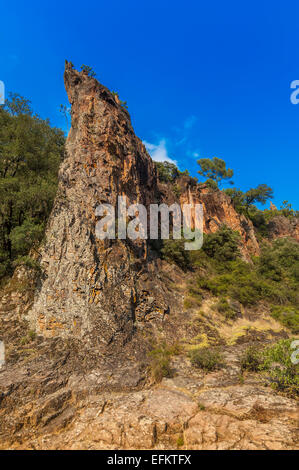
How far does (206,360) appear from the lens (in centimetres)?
1030

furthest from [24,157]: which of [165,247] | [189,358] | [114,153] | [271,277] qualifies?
[271,277]

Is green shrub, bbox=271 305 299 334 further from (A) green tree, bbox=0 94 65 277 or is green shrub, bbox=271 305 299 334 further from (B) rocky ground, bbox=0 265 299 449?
(A) green tree, bbox=0 94 65 277

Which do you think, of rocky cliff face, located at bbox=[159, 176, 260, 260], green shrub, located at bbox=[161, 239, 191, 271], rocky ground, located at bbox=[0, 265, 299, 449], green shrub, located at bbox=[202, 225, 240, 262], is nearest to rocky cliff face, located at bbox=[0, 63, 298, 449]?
rocky ground, located at bbox=[0, 265, 299, 449]

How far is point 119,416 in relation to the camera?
7070 mm

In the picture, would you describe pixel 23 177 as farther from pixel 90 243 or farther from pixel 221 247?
pixel 221 247

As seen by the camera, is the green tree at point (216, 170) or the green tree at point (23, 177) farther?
the green tree at point (216, 170)

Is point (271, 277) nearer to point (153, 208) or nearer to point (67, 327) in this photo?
point (153, 208)

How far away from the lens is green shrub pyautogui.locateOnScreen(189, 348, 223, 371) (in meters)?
10.3

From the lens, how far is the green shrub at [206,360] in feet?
33.7

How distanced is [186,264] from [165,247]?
7.38ft


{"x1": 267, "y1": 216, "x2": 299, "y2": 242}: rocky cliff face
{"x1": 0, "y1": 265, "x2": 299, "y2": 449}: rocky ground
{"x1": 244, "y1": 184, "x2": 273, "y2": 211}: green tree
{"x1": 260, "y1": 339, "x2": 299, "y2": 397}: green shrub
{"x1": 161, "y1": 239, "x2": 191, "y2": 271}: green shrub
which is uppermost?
{"x1": 244, "y1": 184, "x2": 273, "y2": 211}: green tree

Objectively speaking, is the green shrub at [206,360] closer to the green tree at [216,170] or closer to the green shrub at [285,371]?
the green shrub at [285,371]

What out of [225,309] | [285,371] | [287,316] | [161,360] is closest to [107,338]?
[161,360]

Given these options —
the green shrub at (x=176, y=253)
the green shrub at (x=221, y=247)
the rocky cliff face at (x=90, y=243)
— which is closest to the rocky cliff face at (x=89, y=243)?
the rocky cliff face at (x=90, y=243)
